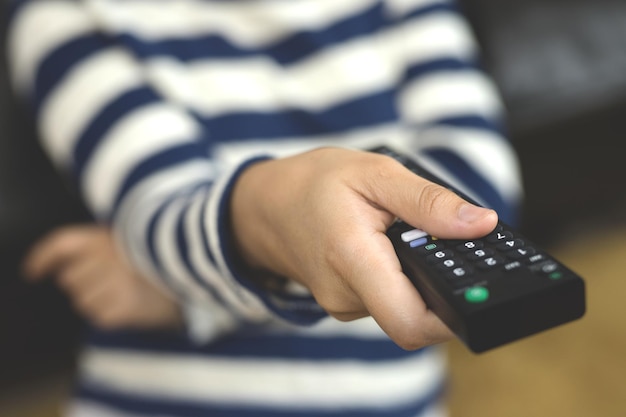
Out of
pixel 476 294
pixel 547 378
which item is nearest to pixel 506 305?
pixel 476 294

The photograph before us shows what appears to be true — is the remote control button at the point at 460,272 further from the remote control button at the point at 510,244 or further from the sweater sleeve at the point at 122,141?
the sweater sleeve at the point at 122,141

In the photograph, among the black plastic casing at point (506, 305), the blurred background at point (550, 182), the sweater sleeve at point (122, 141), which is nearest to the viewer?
the black plastic casing at point (506, 305)

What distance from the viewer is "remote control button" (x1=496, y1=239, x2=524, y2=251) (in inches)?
10.6

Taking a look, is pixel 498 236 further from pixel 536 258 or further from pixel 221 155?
pixel 221 155

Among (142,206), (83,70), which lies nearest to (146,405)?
(142,206)

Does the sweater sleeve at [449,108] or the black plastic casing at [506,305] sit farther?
the sweater sleeve at [449,108]

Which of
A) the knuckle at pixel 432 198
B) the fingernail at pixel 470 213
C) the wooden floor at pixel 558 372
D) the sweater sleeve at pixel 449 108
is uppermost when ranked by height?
the knuckle at pixel 432 198

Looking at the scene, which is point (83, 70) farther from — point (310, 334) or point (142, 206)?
point (310, 334)

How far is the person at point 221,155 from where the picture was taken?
437 millimetres

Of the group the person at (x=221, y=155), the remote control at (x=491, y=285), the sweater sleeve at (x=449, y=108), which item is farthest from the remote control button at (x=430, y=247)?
the sweater sleeve at (x=449, y=108)

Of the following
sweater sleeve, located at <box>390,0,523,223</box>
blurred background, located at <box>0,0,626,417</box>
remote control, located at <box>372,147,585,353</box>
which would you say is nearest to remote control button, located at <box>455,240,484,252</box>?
remote control, located at <box>372,147,585,353</box>

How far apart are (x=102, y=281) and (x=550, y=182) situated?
596mm

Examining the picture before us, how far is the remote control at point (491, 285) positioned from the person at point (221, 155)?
0.11 meters

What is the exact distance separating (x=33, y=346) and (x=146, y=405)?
0.86ft
